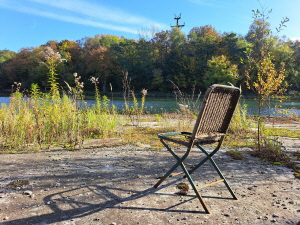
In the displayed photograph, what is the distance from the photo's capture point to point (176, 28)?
5294cm

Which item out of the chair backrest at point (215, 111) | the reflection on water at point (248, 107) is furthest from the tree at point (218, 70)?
the chair backrest at point (215, 111)

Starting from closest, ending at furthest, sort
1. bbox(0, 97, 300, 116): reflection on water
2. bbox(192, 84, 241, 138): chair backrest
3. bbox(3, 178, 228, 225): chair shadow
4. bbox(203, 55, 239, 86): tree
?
bbox(3, 178, 228, 225): chair shadow, bbox(192, 84, 241, 138): chair backrest, bbox(0, 97, 300, 116): reflection on water, bbox(203, 55, 239, 86): tree

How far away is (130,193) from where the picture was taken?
9.21ft

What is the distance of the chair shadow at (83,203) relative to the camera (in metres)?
2.20

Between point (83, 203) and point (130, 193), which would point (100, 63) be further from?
point (83, 203)

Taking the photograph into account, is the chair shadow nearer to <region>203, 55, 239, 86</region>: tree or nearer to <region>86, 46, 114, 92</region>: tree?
<region>203, 55, 239, 86</region>: tree

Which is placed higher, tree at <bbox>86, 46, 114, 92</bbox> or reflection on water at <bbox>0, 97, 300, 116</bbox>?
tree at <bbox>86, 46, 114, 92</bbox>

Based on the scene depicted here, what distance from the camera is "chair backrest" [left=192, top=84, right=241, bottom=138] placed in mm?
2328

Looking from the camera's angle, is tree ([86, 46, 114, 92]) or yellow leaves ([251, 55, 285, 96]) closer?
yellow leaves ([251, 55, 285, 96])

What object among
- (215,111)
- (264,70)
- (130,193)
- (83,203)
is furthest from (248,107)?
(83,203)

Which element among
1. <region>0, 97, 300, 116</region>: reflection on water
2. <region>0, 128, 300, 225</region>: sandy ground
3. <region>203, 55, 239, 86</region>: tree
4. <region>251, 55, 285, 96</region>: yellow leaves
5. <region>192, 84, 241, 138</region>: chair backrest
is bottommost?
<region>0, 128, 300, 225</region>: sandy ground

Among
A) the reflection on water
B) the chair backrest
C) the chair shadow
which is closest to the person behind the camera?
the chair shadow

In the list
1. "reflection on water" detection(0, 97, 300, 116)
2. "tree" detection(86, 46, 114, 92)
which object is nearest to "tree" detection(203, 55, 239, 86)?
"reflection on water" detection(0, 97, 300, 116)

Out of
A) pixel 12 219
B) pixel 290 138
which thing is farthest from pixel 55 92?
pixel 290 138
